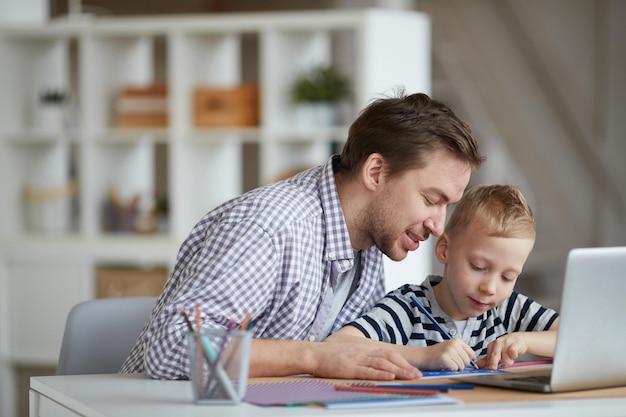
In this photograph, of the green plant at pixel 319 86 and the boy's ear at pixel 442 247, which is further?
the green plant at pixel 319 86

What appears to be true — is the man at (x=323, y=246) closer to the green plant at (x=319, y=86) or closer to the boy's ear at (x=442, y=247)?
the boy's ear at (x=442, y=247)

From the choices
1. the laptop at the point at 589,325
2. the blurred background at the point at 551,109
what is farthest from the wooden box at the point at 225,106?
the laptop at the point at 589,325

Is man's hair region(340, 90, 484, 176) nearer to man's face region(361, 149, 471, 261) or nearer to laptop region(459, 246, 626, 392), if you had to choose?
man's face region(361, 149, 471, 261)

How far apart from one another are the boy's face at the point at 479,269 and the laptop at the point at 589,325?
1.35ft

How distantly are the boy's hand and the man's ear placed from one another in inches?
Result: 17.2

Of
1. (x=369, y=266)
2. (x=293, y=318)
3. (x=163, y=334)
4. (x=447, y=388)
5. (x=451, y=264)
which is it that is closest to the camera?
(x=447, y=388)

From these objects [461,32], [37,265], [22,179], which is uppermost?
[461,32]

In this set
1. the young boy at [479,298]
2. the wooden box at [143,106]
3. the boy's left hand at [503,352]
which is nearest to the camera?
the boy's left hand at [503,352]

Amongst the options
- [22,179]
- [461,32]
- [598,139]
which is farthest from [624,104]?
[22,179]

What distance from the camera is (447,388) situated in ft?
5.37

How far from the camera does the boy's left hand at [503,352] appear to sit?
1938 millimetres

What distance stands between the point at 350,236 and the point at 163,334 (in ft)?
1.84

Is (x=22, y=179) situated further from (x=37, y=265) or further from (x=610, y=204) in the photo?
(x=610, y=204)

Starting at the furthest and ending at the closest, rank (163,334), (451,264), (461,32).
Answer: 1. (461,32)
2. (451,264)
3. (163,334)
